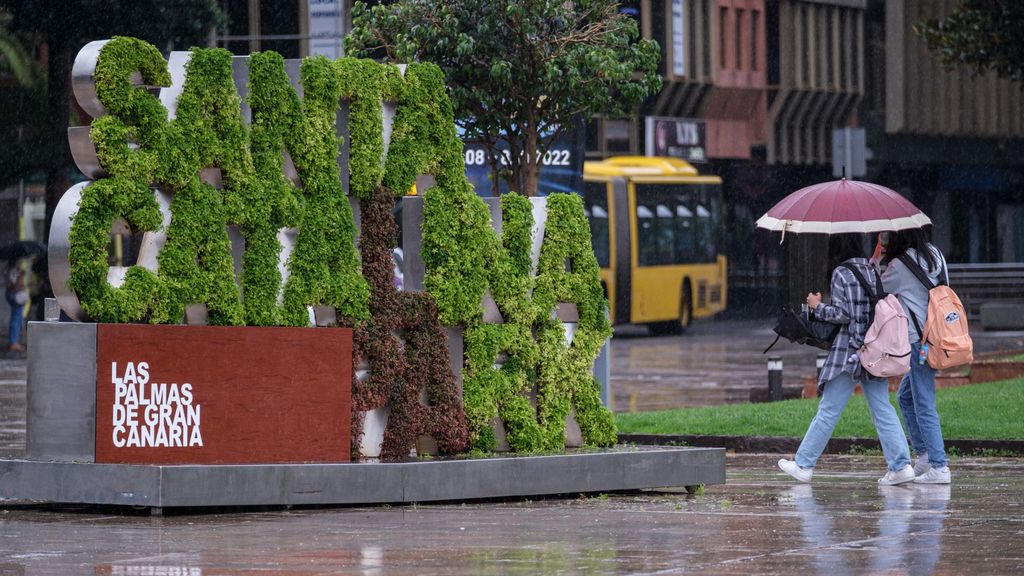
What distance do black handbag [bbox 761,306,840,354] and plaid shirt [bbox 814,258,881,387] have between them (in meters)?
0.09

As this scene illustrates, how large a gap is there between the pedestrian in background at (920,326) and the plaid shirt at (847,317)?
25 cm

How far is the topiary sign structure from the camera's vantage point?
11.2 m

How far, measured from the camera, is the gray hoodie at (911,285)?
43.7 ft

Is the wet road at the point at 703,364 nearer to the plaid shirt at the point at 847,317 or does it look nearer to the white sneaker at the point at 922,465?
the white sneaker at the point at 922,465

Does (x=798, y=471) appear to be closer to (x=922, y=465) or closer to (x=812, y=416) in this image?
(x=922, y=465)

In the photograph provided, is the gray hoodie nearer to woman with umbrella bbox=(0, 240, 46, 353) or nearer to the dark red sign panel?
the dark red sign panel

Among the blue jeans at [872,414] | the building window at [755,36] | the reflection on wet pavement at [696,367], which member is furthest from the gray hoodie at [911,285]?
the building window at [755,36]

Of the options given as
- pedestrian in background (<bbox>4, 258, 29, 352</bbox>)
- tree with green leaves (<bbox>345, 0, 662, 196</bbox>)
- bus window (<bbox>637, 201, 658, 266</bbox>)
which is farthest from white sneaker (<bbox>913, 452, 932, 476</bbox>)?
bus window (<bbox>637, 201, 658, 266</bbox>)

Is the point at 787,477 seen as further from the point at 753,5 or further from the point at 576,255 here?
the point at 753,5

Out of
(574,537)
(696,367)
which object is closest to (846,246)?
(574,537)

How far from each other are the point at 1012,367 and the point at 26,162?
1999 cm

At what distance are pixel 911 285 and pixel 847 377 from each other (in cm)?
77

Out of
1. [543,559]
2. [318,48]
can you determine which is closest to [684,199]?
[318,48]

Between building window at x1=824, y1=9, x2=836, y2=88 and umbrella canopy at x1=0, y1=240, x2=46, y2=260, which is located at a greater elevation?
building window at x1=824, y1=9, x2=836, y2=88
